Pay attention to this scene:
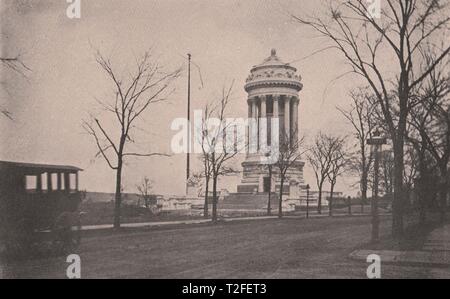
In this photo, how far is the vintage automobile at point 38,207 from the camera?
12.4 metres

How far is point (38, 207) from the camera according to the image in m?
13.1

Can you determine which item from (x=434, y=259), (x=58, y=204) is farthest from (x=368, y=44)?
(x=58, y=204)

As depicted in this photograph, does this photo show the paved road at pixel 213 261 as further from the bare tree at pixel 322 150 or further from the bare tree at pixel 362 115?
the bare tree at pixel 322 150

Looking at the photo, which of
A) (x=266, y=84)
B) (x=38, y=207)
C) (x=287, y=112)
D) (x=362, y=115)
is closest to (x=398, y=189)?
(x=38, y=207)

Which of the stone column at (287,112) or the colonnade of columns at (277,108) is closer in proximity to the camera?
the colonnade of columns at (277,108)

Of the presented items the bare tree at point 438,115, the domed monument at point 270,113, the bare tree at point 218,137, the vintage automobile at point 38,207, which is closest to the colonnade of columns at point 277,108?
the domed monument at point 270,113

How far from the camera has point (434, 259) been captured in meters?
12.0

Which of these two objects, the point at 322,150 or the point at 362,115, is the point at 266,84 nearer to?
the point at 322,150

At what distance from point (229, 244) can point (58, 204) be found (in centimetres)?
565

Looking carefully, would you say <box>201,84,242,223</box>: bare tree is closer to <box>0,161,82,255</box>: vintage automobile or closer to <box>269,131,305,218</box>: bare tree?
<box>269,131,305,218</box>: bare tree

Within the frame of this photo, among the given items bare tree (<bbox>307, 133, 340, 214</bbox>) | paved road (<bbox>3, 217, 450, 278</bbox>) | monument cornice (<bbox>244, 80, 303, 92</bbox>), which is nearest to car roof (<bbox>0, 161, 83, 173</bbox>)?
paved road (<bbox>3, 217, 450, 278</bbox>)

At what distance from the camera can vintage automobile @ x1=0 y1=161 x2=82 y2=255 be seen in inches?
490

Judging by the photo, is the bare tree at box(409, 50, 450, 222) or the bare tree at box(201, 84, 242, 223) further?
the bare tree at box(201, 84, 242, 223)
